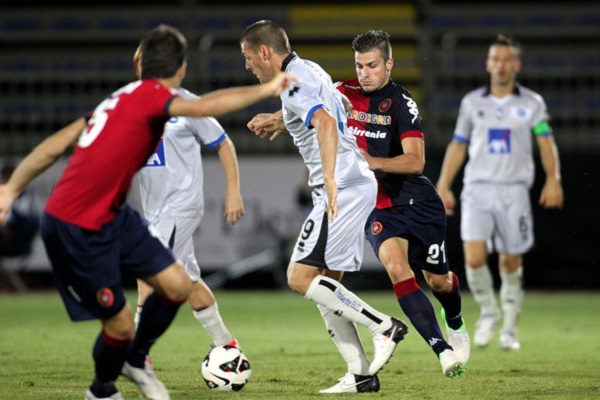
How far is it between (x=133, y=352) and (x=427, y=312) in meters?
2.06

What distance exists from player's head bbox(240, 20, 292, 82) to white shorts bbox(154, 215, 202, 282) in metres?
1.29

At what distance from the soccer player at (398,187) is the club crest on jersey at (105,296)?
189 cm

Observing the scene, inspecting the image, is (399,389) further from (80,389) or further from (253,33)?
(253,33)

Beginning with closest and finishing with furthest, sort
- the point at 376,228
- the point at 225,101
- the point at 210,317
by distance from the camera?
the point at 225,101, the point at 210,317, the point at 376,228

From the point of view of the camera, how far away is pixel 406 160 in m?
6.89

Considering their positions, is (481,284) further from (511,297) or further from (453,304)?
(453,304)

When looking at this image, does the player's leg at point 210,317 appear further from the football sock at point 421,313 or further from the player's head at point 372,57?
the player's head at point 372,57

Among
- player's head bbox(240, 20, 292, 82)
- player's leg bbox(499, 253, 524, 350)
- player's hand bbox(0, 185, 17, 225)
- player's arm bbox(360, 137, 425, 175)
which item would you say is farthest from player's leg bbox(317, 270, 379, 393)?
player's leg bbox(499, 253, 524, 350)

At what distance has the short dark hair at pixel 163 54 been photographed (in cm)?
531

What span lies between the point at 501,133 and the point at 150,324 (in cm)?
551

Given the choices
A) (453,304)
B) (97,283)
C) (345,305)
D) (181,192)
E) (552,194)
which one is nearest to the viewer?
(97,283)

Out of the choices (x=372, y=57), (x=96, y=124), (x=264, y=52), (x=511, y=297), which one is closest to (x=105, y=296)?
(x=96, y=124)

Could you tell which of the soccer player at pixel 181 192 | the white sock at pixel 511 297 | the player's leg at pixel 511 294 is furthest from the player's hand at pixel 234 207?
the white sock at pixel 511 297

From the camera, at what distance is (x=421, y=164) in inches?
273
